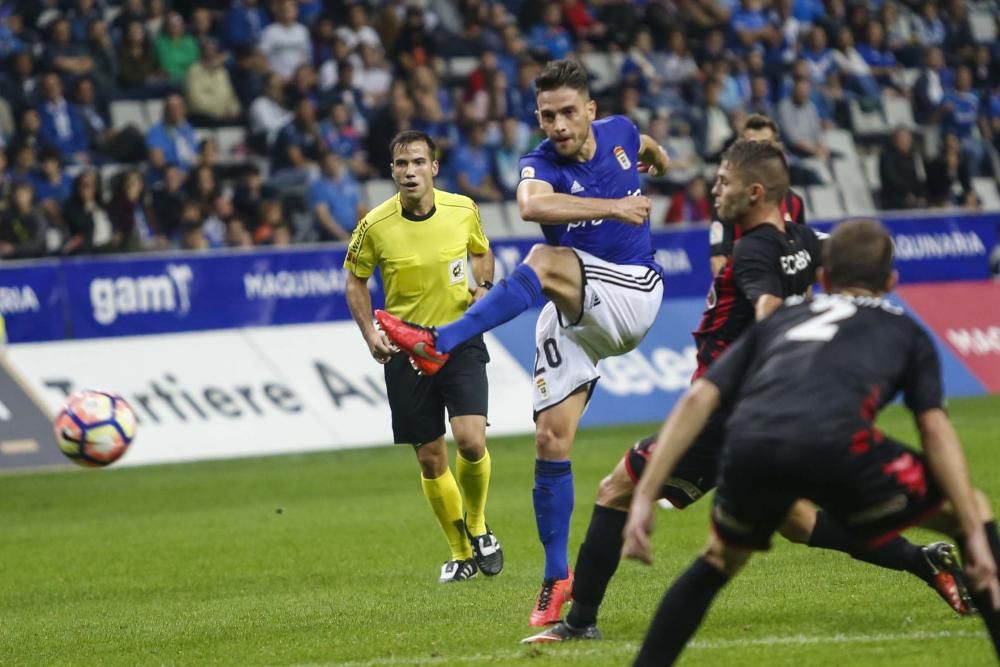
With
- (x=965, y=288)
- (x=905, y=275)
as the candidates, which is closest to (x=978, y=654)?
(x=965, y=288)

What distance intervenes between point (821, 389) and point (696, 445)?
70.8 inches

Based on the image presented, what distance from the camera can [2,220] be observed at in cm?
1911

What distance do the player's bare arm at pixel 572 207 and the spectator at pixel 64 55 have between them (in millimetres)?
14772

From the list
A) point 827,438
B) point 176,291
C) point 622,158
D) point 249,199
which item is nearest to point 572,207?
point 622,158

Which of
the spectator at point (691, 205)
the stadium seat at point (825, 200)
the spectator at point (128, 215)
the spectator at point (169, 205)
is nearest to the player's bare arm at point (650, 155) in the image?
the spectator at point (128, 215)

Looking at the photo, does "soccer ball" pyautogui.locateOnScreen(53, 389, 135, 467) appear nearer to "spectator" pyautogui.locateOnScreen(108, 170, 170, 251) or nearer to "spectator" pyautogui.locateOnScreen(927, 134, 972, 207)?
"spectator" pyautogui.locateOnScreen(108, 170, 170, 251)

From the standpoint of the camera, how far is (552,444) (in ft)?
26.1

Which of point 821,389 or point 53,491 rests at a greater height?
point 821,389

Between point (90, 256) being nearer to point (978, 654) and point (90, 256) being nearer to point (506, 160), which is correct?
point (506, 160)

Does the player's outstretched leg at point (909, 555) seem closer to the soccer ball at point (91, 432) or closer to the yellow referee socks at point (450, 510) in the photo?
the yellow referee socks at point (450, 510)

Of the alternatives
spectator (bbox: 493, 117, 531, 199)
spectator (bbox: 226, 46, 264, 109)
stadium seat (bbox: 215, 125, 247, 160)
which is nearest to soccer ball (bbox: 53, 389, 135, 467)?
stadium seat (bbox: 215, 125, 247, 160)

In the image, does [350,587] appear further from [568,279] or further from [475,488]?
[568,279]

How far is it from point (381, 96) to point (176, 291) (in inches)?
225

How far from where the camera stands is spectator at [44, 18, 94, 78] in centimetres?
2125
